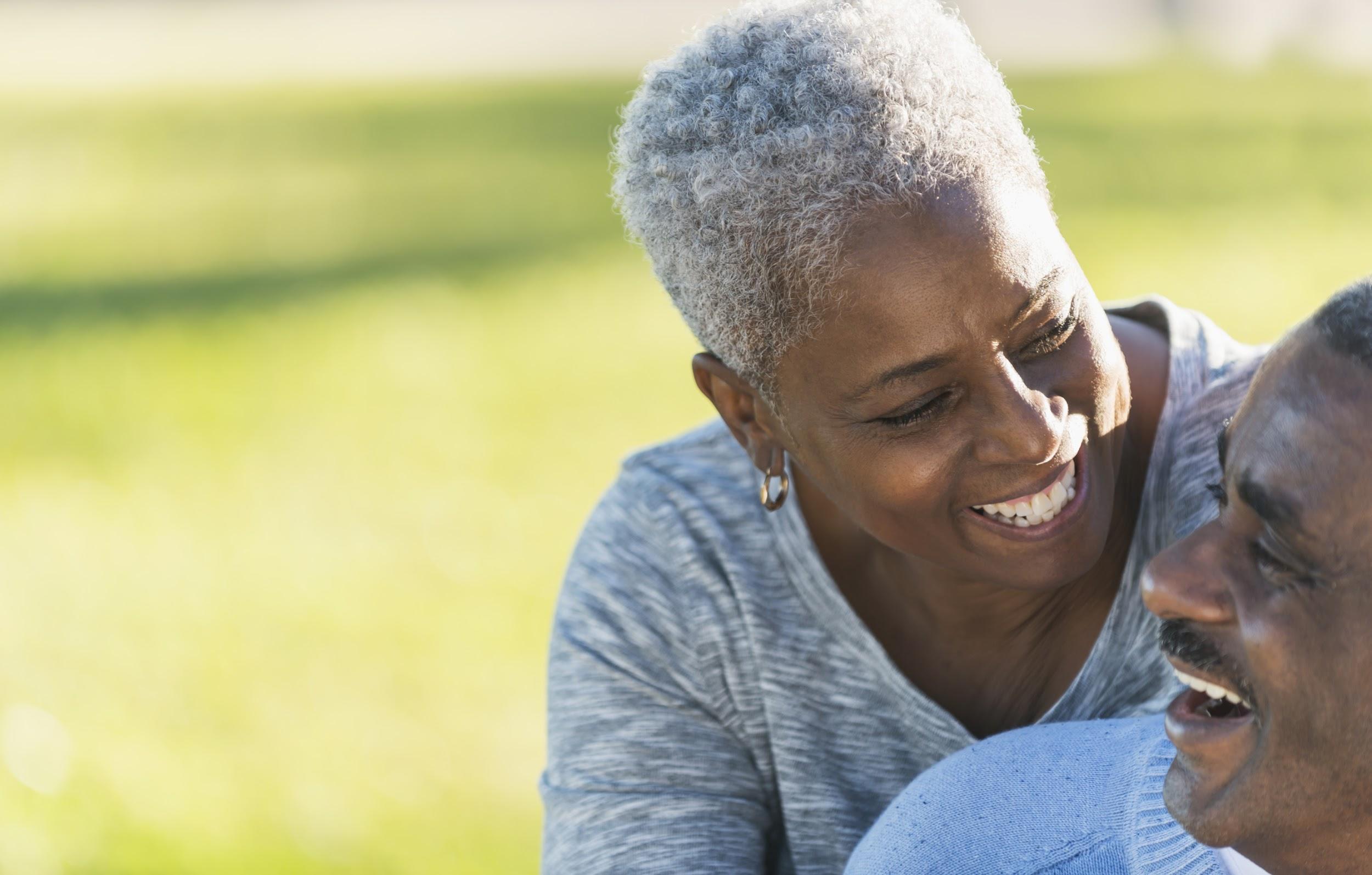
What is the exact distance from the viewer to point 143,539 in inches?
239

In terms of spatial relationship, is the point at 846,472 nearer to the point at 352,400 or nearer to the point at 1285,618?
the point at 1285,618

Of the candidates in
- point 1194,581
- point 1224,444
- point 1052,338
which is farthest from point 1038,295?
point 1194,581

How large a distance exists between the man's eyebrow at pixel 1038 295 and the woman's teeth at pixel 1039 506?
279 mm

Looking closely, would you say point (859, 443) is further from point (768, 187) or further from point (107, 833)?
point (107, 833)

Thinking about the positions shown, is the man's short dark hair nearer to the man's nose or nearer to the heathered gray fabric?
the man's nose

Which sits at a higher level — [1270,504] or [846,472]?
[846,472]

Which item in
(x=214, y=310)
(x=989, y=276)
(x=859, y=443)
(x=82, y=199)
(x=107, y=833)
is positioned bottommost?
(x=107, y=833)

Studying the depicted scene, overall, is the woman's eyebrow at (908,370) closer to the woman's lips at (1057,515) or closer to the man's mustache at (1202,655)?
the woman's lips at (1057,515)

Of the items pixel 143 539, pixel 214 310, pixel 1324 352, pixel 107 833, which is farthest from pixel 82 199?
pixel 1324 352

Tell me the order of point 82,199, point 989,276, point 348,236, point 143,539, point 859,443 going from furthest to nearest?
point 82,199, point 348,236, point 143,539, point 859,443, point 989,276

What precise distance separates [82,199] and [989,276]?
947 cm

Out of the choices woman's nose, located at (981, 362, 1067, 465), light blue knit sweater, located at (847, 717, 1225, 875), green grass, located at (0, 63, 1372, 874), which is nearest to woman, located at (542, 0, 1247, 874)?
woman's nose, located at (981, 362, 1067, 465)

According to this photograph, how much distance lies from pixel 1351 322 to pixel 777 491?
50.5 inches

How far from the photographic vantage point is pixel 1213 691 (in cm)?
199
